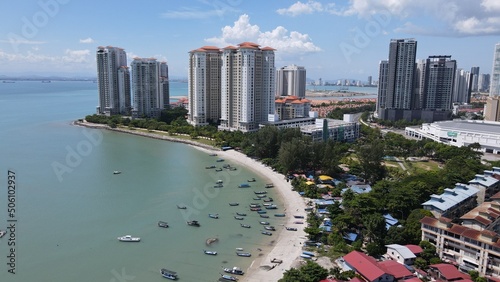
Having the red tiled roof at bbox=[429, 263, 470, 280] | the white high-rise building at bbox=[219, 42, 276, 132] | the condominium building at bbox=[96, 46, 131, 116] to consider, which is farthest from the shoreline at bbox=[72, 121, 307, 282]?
the condominium building at bbox=[96, 46, 131, 116]

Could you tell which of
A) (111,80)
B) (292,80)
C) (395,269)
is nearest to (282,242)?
(395,269)

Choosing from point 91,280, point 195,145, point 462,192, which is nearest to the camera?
point 91,280

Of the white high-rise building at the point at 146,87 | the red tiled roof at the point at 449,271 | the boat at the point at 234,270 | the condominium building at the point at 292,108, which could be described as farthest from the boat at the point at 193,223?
the white high-rise building at the point at 146,87

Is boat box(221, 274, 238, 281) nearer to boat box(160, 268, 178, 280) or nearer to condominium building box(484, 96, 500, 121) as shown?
boat box(160, 268, 178, 280)

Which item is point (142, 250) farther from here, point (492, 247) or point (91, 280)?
point (492, 247)

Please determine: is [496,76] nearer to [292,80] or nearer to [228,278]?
[292,80]

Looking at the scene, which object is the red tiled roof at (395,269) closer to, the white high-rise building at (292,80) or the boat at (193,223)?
the boat at (193,223)

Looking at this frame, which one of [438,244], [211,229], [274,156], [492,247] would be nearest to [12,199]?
[211,229]
